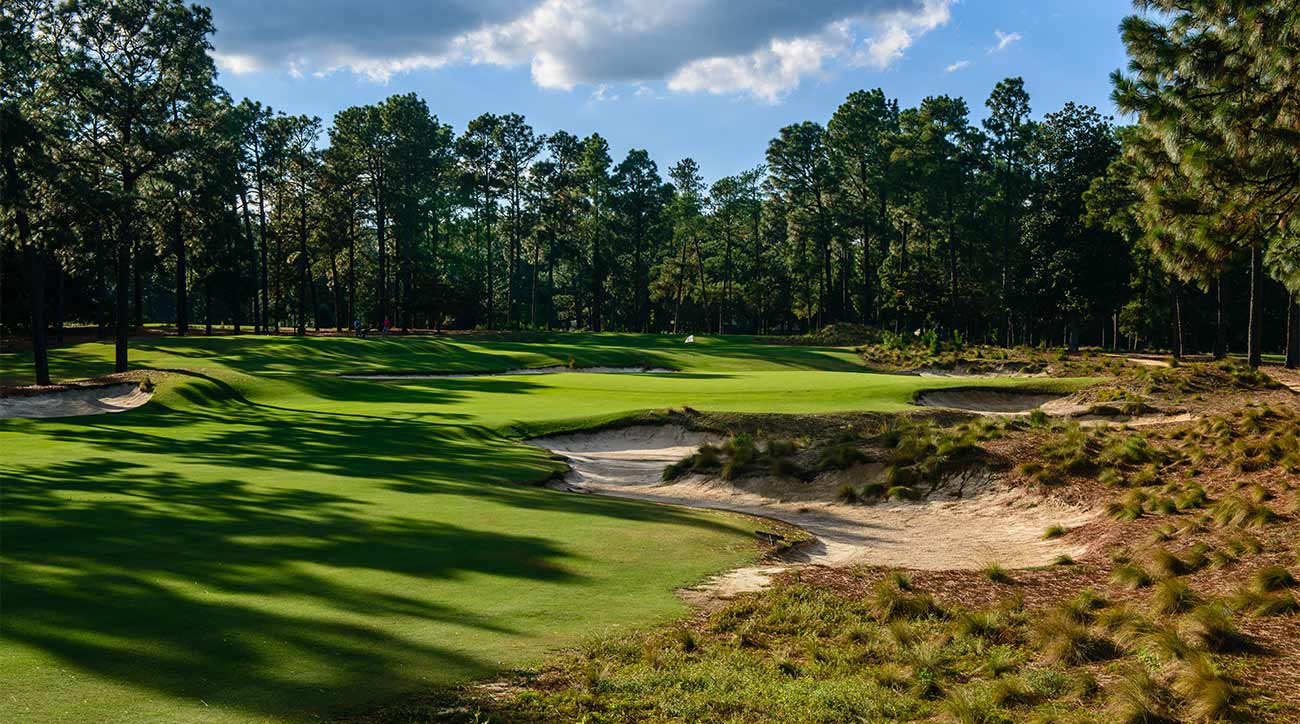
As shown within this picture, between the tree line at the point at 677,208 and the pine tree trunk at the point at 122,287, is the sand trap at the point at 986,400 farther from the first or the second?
the pine tree trunk at the point at 122,287

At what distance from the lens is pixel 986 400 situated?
3109 centimetres

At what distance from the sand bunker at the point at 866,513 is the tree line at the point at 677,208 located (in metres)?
5.36

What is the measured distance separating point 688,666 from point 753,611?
203 cm

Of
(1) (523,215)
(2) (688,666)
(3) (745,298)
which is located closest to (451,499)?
(2) (688,666)

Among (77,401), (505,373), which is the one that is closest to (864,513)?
(77,401)

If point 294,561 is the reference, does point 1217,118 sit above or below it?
above

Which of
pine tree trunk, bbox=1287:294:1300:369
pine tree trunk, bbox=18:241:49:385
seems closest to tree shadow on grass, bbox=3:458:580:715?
pine tree trunk, bbox=18:241:49:385

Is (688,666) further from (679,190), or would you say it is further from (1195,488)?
(679,190)

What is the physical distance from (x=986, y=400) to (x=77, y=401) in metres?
31.2

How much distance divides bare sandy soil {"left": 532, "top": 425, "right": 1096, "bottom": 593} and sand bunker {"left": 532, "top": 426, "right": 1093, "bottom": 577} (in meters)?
0.02

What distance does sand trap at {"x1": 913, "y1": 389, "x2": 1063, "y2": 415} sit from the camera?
30.5 m

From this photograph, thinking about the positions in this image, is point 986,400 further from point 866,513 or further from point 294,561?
point 294,561

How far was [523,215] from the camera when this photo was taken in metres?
84.8

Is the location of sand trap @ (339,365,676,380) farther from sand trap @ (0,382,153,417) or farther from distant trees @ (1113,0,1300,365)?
distant trees @ (1113,0,1300,365)
